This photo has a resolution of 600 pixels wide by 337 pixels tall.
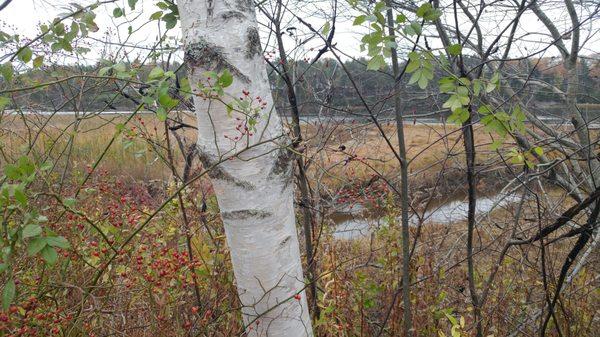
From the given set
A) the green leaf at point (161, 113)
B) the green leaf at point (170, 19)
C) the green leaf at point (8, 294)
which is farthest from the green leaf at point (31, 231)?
the green leaf at point (170, 19)

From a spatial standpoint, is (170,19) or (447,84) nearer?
(447,84)

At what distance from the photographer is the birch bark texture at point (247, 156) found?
116 centimetres

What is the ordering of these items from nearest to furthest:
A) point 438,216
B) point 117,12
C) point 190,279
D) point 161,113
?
point 161,113, point 117,12, point 190,279, point 438,216

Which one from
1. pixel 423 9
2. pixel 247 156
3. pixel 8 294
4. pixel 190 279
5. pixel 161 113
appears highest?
pixel 423 9

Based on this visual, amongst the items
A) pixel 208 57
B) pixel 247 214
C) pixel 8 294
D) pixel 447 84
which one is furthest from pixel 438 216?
pixel 8 294

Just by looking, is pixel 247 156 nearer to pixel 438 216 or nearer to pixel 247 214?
pixel 247 214

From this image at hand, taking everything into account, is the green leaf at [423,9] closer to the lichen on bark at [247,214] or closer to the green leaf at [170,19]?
the lichen on bark at [247,214]

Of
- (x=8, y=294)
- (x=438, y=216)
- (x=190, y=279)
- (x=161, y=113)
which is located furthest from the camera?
(x=438, y=216)

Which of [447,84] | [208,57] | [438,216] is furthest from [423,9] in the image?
[438,216]

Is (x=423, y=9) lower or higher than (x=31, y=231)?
higher

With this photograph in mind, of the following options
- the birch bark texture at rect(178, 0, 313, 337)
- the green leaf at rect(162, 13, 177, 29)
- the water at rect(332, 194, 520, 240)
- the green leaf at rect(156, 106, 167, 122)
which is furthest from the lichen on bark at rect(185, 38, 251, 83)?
the water at rect(332, 194, 520, 240)

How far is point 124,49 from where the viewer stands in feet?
8.19

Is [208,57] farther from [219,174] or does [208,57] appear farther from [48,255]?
[48,255]

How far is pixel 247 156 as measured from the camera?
3.94 feet
